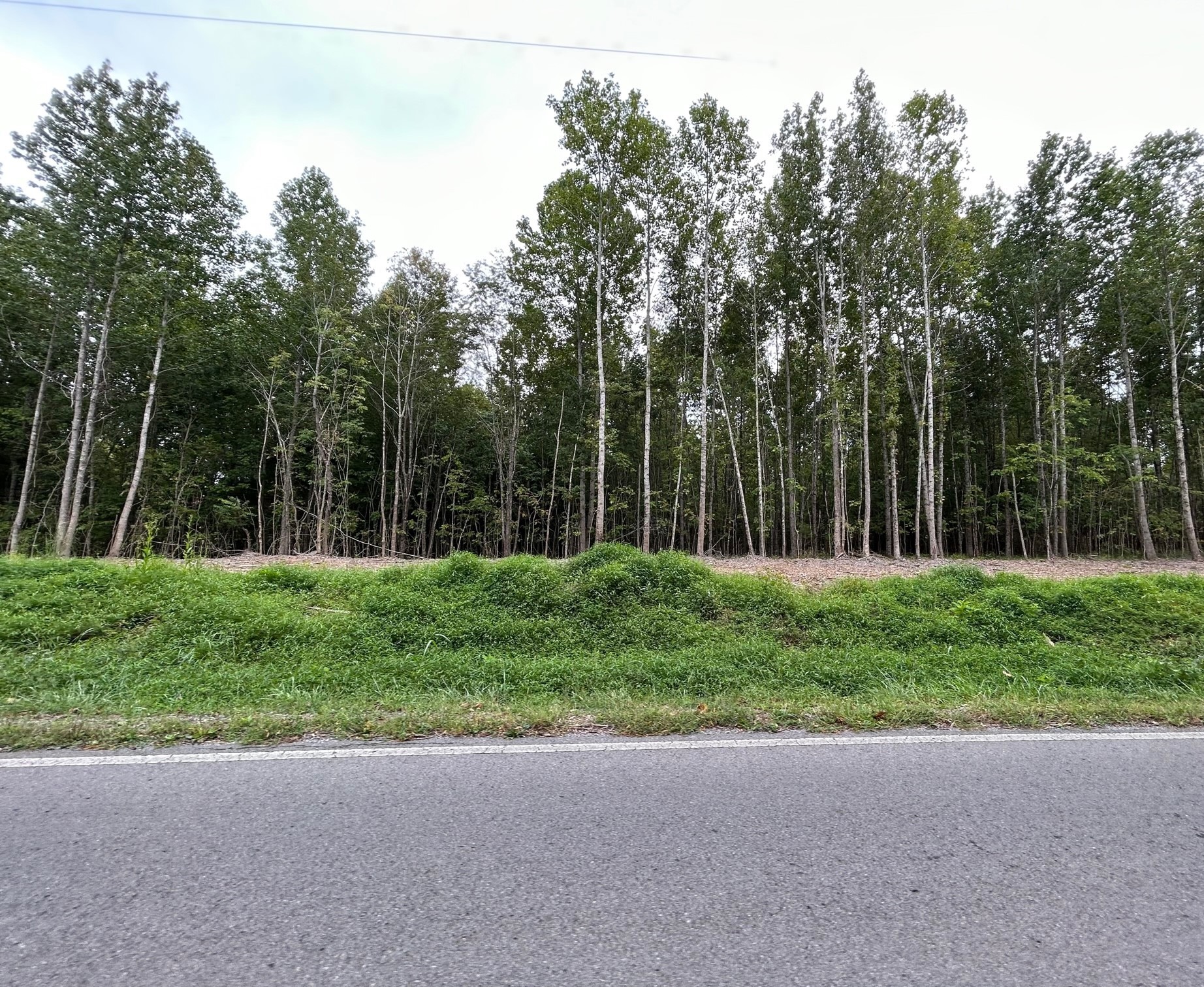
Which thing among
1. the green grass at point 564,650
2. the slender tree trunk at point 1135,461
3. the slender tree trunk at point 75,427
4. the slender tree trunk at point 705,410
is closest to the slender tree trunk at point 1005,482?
the slender tree trunk at point 1135,461

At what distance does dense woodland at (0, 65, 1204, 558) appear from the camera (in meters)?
14.9

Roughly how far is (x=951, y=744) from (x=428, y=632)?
542 centimetres

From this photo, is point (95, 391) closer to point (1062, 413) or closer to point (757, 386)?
point (757, 386)

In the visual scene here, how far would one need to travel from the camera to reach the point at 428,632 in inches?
250

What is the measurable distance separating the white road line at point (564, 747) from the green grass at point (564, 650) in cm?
26

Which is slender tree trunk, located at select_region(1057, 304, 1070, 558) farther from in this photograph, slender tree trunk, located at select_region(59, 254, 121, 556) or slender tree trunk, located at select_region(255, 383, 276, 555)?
slender tree trunk, located at select_region(59, 254, 121, 556)

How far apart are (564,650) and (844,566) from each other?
9193 mm

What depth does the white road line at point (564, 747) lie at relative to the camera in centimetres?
322

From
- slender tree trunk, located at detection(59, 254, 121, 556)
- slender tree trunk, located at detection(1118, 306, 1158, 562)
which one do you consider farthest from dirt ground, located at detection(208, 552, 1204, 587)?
slender tree trunk, located at detection(59, 254, 121, 556)

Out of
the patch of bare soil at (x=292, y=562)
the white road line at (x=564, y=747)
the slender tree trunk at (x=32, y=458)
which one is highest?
the slender tree trunk at (x=32, y=458)

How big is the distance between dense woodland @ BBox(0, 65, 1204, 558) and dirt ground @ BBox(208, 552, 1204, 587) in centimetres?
253

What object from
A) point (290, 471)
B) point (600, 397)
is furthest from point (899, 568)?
point (290, 471)

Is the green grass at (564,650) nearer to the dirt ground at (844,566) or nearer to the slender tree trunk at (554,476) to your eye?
the dirt ground at (844,566)

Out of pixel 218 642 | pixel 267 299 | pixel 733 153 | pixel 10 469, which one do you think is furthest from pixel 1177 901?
pixel 10 469
